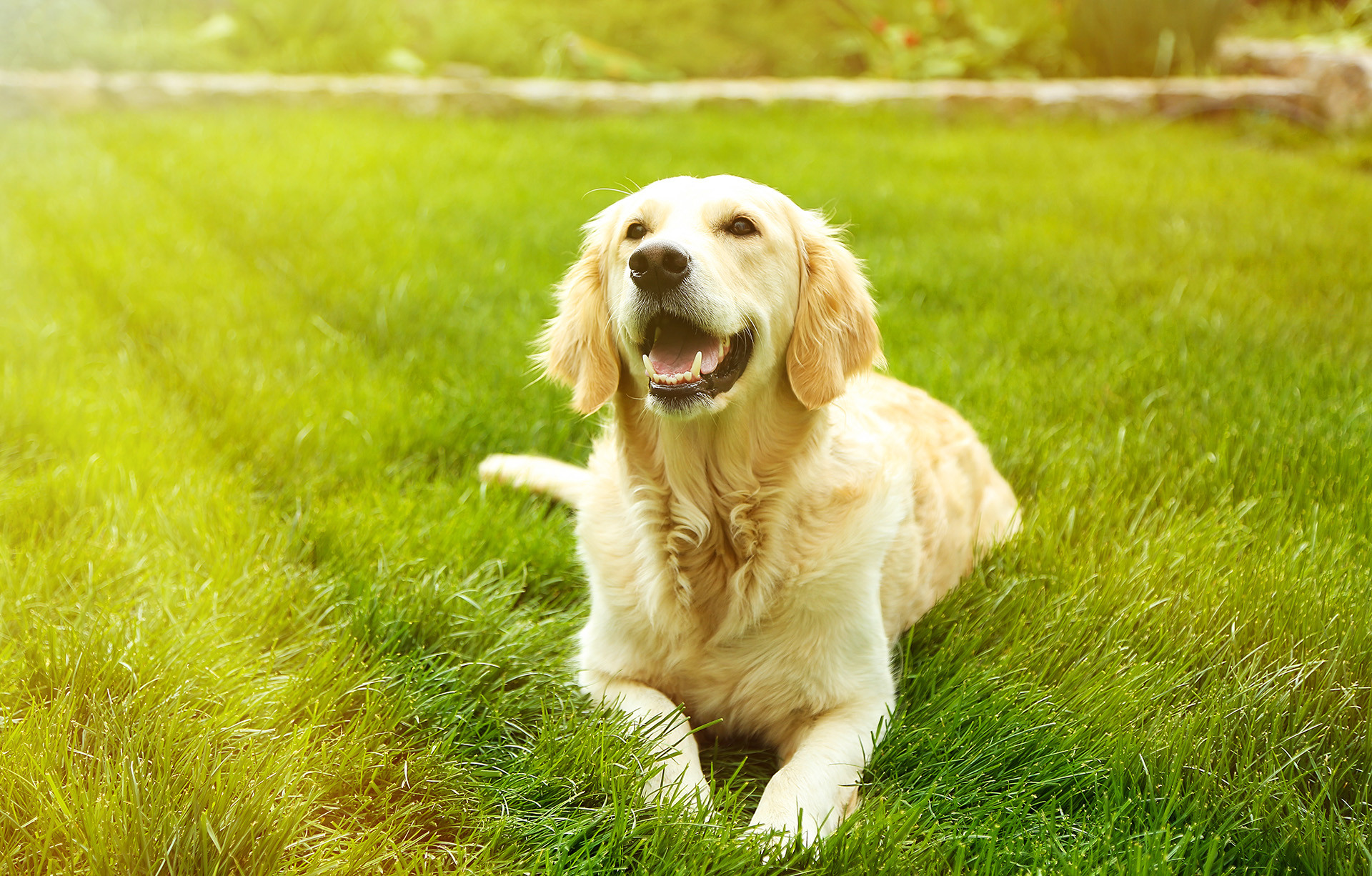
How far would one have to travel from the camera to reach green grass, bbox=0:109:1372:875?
152cm

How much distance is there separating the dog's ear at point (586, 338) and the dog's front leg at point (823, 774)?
2.65ft

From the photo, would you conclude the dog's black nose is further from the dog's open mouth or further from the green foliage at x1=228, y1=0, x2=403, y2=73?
the green foliage at x1=228, y1=0, x2=403, y2=73

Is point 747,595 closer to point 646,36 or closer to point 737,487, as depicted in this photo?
point 737,487

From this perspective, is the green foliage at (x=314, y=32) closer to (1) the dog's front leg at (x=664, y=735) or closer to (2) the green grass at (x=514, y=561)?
(2) the green grass at (x=514, y=561)

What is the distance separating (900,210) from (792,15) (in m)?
5.31

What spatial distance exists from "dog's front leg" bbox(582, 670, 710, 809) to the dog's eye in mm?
918

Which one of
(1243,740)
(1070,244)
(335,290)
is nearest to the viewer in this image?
(1243,740)

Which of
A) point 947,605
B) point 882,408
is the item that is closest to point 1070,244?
point 882,408

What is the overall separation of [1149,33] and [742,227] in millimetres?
7533

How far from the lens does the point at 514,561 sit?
90.8 inches

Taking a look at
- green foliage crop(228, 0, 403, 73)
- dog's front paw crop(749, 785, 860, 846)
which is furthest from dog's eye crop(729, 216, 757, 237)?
green foliage crop(228, 0, 403, 73)

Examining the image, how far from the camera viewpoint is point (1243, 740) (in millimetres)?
1716

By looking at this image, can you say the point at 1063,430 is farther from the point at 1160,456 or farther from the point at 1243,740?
the point at 1243,740

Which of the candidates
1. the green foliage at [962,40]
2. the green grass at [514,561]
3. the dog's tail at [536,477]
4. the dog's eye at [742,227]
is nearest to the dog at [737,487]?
the dog's eye at [742,227]
